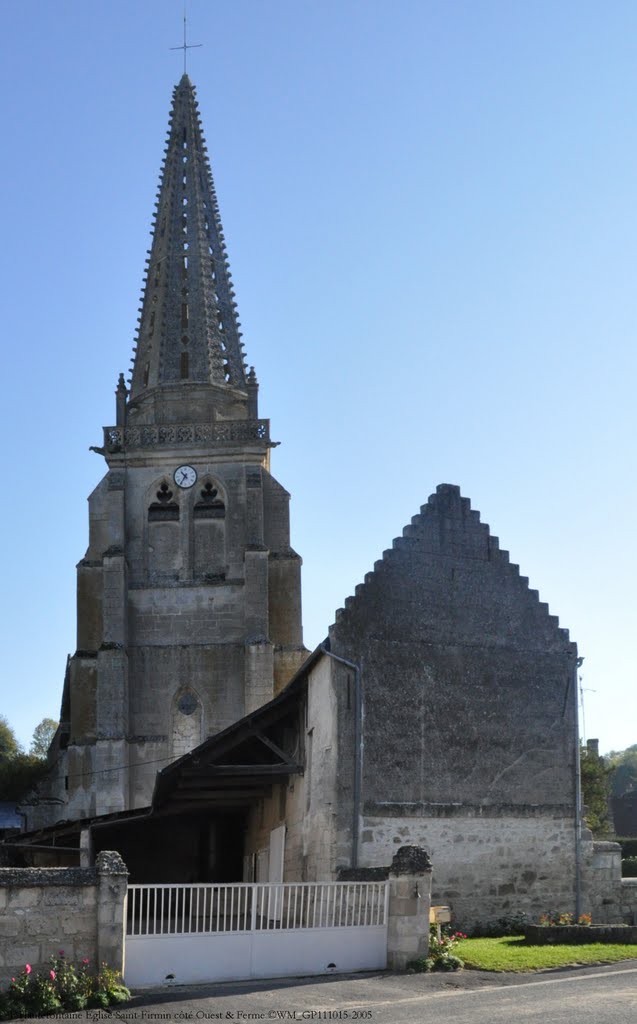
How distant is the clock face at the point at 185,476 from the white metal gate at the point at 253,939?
31961mm

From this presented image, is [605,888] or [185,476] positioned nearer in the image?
[605,888]

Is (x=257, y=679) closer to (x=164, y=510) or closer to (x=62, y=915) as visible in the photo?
(x=164, y=510)

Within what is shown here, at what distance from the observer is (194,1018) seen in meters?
12.2

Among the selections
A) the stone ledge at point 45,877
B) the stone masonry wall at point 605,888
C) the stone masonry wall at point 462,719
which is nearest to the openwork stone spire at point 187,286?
the stone masonry wall at point 462,719

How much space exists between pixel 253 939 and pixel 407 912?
72.3 inches

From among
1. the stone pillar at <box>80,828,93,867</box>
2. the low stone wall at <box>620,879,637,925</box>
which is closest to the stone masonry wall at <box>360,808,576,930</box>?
the low stone wall at <box>620,879,637,925</box>

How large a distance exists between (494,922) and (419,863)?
484 cm

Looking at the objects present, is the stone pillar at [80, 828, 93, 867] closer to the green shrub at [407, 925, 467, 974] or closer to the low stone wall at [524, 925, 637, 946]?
the low stone wall at [524, 925, 637, 946]

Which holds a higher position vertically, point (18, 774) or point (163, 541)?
point (163, 541)

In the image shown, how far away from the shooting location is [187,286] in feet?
170

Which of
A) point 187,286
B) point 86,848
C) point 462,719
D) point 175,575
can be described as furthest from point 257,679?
point 462,719

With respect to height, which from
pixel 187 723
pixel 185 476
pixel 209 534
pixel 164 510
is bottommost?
pixel 187 723

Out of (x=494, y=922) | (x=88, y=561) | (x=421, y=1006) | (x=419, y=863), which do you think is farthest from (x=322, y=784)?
(x=88, y=561)

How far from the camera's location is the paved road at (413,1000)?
11.8 m
